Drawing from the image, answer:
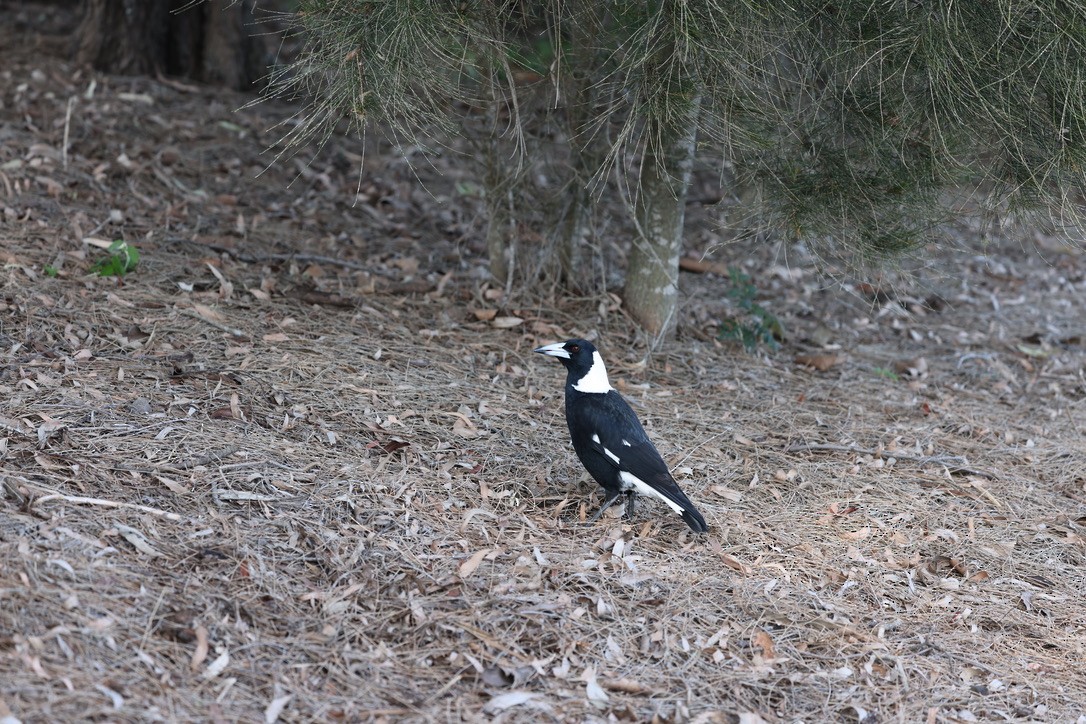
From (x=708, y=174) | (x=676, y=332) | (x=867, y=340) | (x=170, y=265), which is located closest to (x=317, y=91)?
(x=170, y=265)

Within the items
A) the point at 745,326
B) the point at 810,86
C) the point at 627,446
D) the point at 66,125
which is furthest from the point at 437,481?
the point at 66,125

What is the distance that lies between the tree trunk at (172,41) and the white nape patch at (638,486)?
13.9ft

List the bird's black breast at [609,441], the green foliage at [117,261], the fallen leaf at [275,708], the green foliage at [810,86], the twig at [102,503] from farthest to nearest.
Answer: the green foliage at [117,261] < the bird's black breast at [609,441] < the green foliage at [810,86] < the twig at [102,503] < the fallen leaf at [275,708]

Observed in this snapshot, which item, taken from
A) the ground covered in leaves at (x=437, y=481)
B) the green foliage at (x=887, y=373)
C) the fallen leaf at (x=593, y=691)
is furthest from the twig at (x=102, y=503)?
the green foliage at (x=887, y=373)

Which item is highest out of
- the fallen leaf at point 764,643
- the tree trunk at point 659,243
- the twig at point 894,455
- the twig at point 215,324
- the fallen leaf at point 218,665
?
the tree trunk at point 659,243

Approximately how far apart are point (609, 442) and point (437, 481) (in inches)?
24.9

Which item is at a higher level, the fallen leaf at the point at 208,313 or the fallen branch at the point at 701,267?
the fallen branch at the point at 701,267

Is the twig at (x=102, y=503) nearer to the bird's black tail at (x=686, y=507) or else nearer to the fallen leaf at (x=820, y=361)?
the bird's black tail at (x=686, y=507)

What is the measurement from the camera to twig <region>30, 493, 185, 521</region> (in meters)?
2.95

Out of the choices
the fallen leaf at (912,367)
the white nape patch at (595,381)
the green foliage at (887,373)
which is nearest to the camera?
the white nape patch at (595,381)

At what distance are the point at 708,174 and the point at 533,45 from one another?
135 inches

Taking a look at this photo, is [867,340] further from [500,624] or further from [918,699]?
[500,624]

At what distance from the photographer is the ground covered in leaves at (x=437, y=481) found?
2.70 metres

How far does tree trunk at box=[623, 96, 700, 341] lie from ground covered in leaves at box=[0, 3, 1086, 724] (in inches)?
6.6
